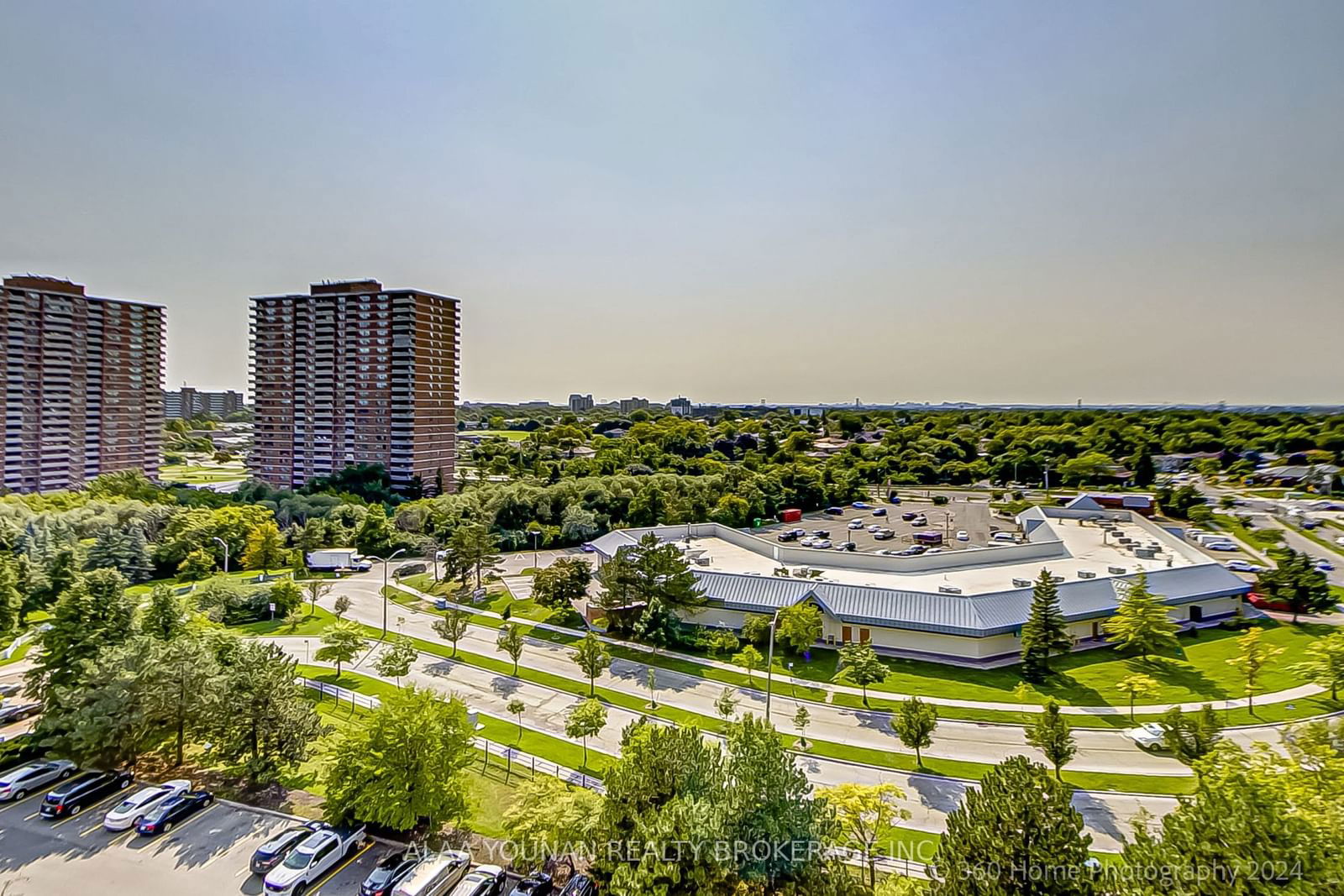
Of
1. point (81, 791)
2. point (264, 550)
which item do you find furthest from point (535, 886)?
point (264, 550)

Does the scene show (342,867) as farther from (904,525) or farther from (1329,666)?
(904,525)

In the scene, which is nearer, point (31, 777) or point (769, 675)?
point (31, 777)

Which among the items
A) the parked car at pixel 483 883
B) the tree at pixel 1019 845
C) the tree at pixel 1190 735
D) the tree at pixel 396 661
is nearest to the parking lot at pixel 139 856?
the parked car at pixel 483 883

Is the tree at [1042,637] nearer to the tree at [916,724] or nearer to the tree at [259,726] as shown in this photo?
the tree at [916,724]

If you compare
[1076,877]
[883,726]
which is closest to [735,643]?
[883,726]

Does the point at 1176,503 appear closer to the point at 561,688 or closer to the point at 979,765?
the point at 979,765
